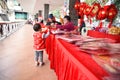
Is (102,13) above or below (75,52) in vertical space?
above

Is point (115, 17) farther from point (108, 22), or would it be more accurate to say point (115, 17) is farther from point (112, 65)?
point (112, 65)

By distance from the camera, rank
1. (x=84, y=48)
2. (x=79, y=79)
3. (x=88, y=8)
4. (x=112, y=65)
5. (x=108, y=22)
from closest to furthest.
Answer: (x=112, y=65), (x=79, y=79), (x=84, y=48), (x=108, y=22), (x=88, y=8)

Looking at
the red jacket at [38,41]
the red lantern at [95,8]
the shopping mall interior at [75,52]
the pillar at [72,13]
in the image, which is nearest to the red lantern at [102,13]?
the shopping mall interior at [75,52]

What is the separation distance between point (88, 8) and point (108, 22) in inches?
28.2

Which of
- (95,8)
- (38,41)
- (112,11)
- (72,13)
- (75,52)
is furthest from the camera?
(72,13)

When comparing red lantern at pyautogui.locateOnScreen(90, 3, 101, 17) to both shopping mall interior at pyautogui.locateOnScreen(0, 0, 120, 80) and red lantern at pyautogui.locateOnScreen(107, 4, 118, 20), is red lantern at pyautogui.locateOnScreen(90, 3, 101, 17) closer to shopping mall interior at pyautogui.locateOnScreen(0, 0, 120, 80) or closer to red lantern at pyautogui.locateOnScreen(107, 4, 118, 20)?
shopping mall interior at pyautogui.locateOnScreen(0, 0, 120, 80)

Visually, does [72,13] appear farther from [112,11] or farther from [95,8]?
[112,11]

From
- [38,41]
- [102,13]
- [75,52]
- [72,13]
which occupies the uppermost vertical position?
[72,13]

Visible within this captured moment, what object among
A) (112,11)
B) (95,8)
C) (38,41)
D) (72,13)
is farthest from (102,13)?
(72,13)

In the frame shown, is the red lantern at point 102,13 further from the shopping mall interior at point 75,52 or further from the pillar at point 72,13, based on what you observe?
the pillar at point 72,13

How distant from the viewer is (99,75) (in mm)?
882

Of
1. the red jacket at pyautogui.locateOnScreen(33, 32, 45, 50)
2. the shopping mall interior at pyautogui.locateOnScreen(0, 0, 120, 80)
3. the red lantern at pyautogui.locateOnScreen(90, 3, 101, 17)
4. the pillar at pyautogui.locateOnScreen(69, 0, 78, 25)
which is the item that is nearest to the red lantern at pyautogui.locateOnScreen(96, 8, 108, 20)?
the shopping mall interior at pyautogui.locateOnScreen(0, 0, 120, 80)

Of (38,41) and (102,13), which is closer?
(38,41)

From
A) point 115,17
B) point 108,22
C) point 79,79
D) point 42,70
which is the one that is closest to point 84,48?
point 79,79
